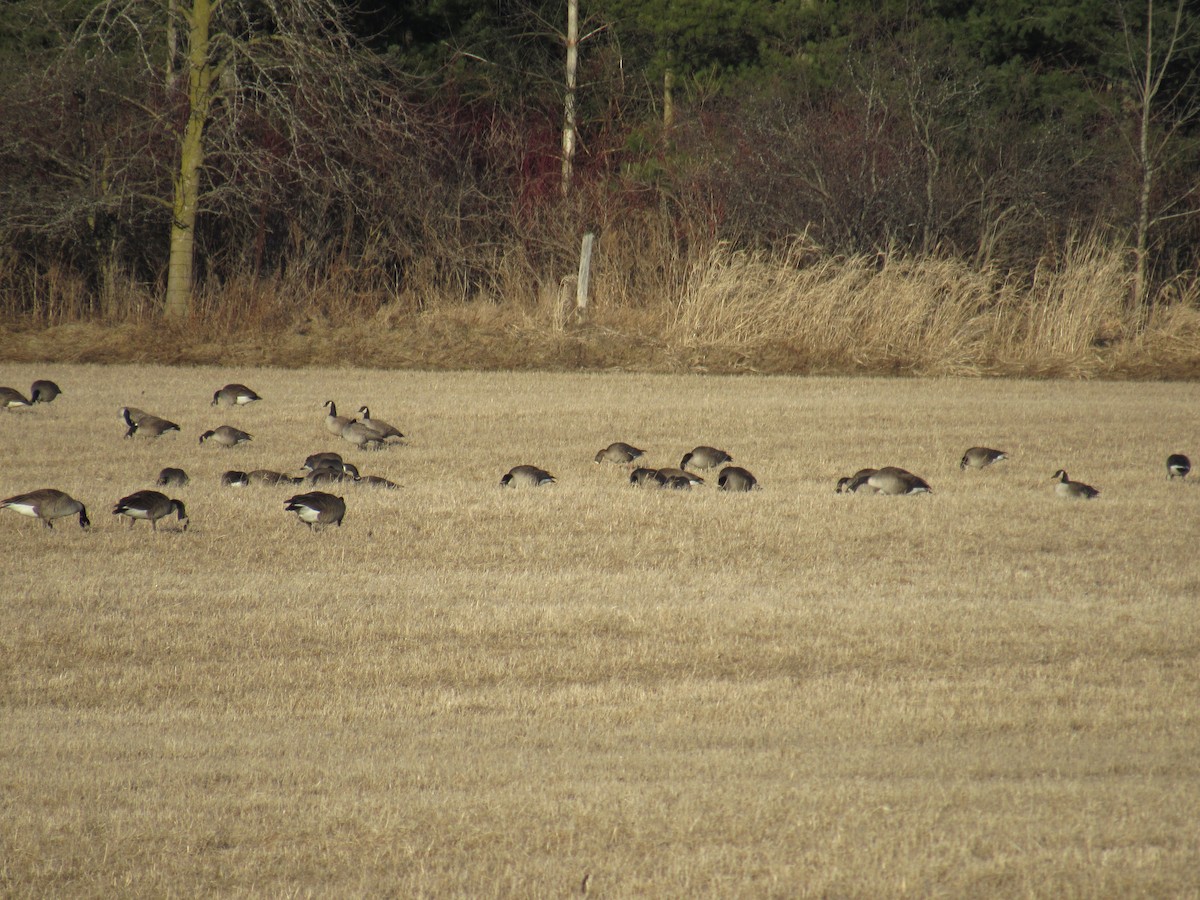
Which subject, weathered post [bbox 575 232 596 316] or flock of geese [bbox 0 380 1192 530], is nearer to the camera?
flock of geese [bbox 0 380 1192 530]

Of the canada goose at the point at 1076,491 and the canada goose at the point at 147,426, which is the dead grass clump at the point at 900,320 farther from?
the canada goose at the point at 1076,491

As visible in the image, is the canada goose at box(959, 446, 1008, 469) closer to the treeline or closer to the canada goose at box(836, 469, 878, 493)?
the canada goose at box(836, 469, 878, 493)

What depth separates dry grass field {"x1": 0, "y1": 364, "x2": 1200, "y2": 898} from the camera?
4.32 m

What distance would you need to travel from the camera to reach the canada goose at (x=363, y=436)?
1364cm

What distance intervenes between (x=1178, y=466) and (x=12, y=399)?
1243 cm

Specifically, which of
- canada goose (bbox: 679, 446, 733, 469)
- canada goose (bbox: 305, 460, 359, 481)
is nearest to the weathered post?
canada goose (bbox: 679, 446, 733, 469)

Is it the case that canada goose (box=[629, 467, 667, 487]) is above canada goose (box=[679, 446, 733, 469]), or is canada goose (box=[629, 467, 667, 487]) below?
below

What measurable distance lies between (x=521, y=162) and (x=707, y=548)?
2247 cm

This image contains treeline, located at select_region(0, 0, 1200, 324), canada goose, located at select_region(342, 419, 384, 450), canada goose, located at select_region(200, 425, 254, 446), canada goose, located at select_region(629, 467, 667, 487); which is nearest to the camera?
canada goose, located at select_region(629, 467, 667, 487)

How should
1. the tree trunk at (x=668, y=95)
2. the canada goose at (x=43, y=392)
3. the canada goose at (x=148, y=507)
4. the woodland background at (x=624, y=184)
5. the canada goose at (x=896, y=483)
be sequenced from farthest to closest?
1. the tree trunk at (x=668, y=95)
2. the woodland background at (x=624, y=184)
3. the canada goose at (x=43, y=392)
4. the canada goose at (x=896, y=483)
5. the canada goose at (x=148, y=507)

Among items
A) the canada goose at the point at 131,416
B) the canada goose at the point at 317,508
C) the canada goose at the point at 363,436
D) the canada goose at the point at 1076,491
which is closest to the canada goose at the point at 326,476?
the canada goose at the point at 317,508

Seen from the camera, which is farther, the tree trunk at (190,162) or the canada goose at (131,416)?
the tree trunk at (190,162)

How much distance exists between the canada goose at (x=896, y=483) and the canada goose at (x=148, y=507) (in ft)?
18.6

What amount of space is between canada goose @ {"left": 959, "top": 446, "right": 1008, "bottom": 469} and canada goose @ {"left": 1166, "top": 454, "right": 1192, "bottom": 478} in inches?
58.2
